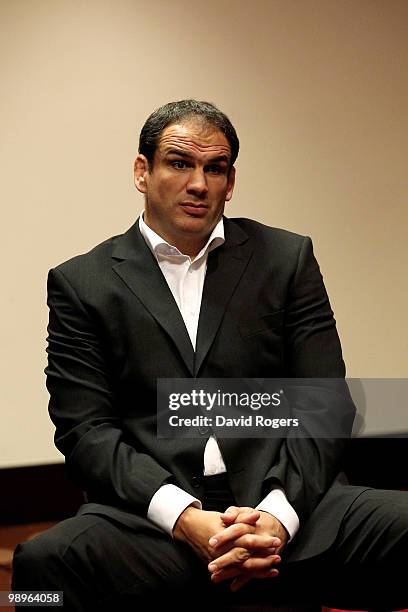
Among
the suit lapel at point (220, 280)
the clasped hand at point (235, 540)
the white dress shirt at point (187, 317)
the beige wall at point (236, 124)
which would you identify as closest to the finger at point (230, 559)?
the clasped hand at point (235, 540)

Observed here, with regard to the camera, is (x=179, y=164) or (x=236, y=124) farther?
A: (x=236, y=124)

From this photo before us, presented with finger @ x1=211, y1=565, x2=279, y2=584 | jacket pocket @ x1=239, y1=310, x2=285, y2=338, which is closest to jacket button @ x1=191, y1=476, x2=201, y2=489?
finger @ x1=211, y1=565, x2=279, y2=584

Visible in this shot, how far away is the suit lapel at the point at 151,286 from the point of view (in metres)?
2.05

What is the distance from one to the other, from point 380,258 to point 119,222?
40.8 inches

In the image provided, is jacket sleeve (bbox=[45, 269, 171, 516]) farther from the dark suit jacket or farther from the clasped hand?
the clasped hand

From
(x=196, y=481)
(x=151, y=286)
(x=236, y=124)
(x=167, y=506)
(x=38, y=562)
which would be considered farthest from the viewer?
(x=236, y=124)

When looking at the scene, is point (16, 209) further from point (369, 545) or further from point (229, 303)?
point (369, 545)

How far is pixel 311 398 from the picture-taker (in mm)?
2078

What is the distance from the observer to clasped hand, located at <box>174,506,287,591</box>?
5.94 ft

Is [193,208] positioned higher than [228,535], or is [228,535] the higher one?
[193,208]

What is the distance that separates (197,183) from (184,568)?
85 centimetres

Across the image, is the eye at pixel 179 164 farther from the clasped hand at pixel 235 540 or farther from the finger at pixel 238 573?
the finger at pixel 238 573

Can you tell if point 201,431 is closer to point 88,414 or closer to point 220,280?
point 88,414

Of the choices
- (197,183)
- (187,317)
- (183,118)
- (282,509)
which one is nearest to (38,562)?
(282,509)
